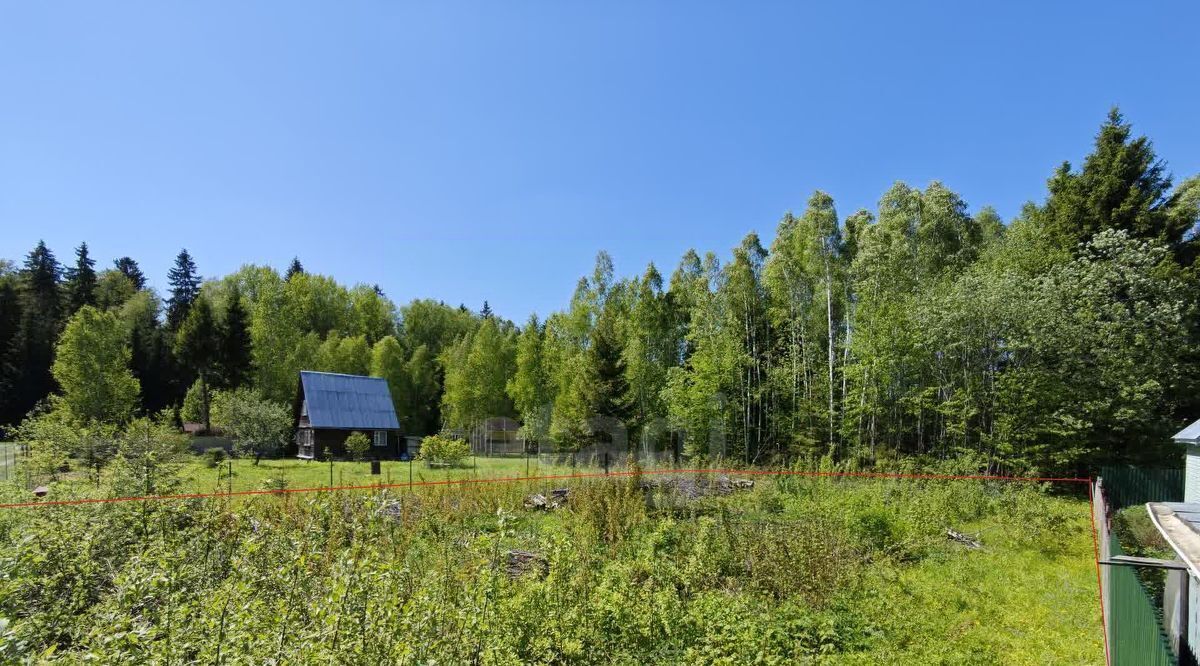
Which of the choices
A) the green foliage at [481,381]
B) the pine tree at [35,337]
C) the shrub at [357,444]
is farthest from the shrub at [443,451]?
the pine tree at [35,337]

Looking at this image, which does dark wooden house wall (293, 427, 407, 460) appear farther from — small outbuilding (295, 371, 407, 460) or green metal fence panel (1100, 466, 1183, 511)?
green metal fence panel (1100, 466, 1183, 511)

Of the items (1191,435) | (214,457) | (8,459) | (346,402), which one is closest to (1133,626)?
(1191,435)

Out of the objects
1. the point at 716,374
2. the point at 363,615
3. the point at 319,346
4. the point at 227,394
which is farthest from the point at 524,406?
the point at 363,615

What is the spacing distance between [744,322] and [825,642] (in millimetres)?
19875

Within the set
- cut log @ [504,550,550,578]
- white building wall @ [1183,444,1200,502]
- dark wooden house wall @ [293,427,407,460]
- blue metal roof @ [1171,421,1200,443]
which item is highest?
blue metal roof @ [1171,421,1200,443]

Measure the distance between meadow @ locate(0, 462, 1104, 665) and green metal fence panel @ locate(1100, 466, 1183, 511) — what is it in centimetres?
614

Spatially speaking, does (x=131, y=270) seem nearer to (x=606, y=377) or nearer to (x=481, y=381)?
(x=481, y=381)

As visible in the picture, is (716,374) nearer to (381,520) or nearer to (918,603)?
(918,603)

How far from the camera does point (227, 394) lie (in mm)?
27984

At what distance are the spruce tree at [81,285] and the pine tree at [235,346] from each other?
14.8 meters

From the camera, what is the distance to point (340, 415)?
93.2ft

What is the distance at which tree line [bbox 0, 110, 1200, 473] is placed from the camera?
15742mm

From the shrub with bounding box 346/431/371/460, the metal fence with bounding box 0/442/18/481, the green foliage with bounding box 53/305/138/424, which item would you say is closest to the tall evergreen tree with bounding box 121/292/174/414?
the green foliage with bounding box 53/305/138/424

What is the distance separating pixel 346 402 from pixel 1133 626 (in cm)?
3063
